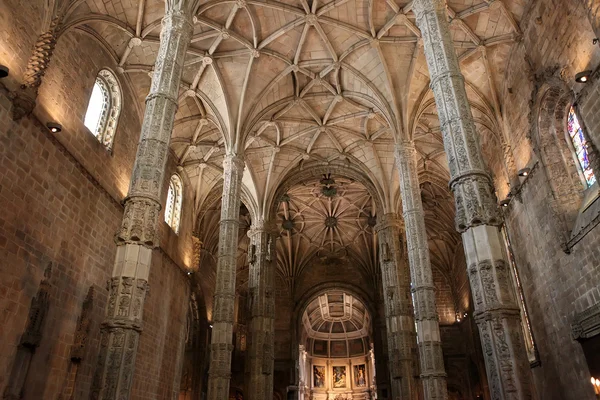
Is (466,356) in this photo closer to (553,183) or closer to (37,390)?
(553,183)

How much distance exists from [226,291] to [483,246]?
1001 centimetres

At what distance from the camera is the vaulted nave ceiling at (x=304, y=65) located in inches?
642

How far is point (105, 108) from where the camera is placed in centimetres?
1703

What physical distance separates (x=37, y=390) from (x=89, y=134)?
790 cm

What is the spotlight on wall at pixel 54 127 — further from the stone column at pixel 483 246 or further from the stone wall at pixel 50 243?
the stone column at pixel 483 246

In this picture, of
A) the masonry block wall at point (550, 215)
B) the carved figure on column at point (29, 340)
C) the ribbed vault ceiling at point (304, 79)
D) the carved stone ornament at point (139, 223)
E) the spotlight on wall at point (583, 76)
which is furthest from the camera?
the ribbed vault ceiling at point (304, 79)

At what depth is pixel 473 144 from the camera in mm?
9008

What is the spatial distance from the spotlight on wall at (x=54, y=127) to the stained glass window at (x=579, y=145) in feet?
49.2

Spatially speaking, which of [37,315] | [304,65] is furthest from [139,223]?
[304,65]

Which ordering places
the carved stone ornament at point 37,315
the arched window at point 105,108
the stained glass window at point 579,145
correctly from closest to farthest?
the carved stone ornament at point 37,315 < the stained glass window at point 579,145 < the arched window at point 105,108

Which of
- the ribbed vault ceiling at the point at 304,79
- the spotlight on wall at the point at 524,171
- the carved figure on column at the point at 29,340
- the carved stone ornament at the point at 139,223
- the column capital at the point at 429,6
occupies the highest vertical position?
the ribbed vault ceiling at the point at 304,79

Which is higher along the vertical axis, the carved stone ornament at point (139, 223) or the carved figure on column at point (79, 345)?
the carved stone ornament at point (139, 223)

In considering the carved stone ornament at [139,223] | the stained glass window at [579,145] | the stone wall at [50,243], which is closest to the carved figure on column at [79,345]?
the stone wall at [50,243]

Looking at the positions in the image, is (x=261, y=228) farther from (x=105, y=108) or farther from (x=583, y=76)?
(x=583, y=76)
